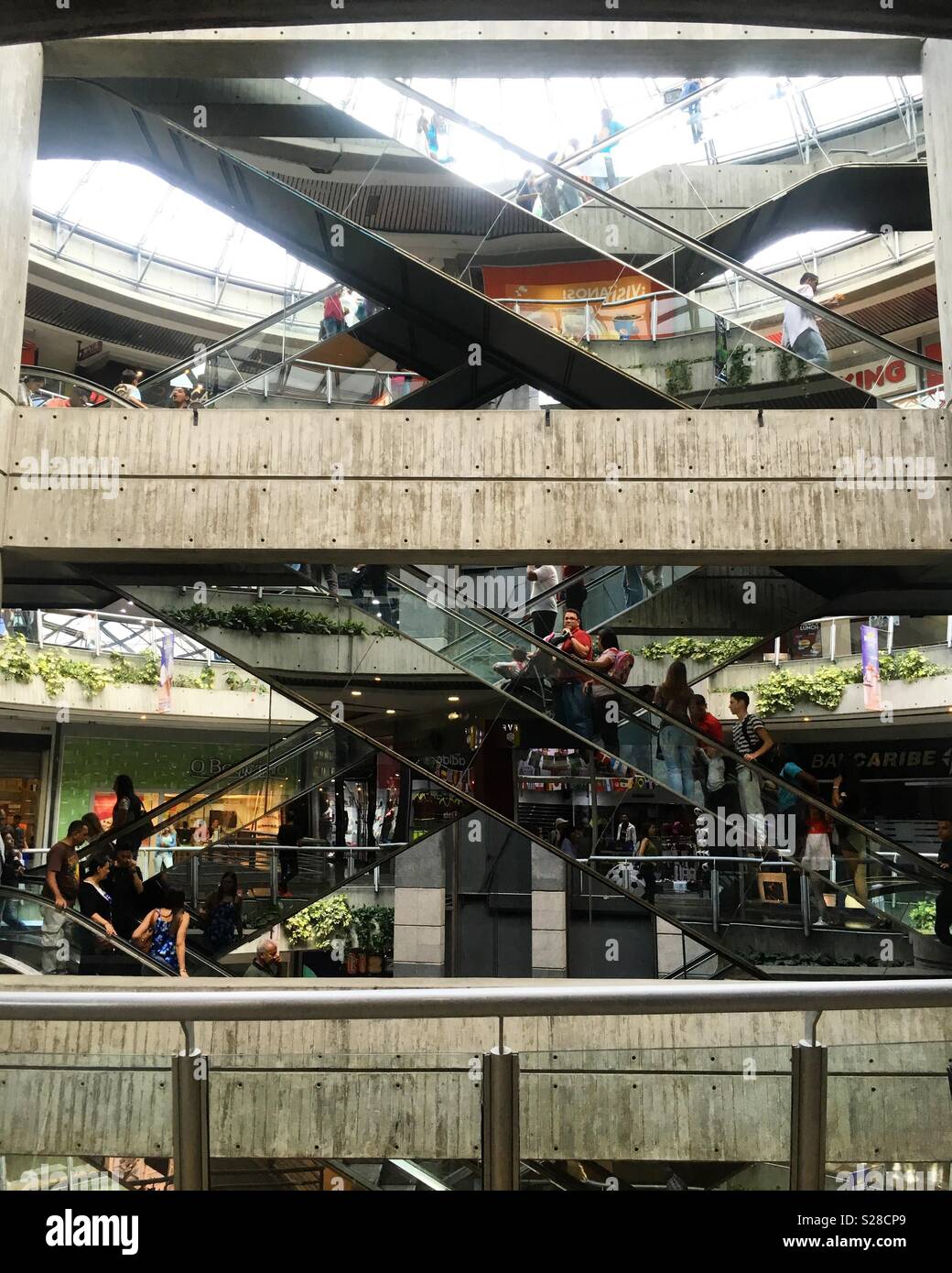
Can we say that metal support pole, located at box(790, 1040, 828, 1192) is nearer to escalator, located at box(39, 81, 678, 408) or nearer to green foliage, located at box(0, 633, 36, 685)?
escalator, located at box(39, 81, 678, 408)

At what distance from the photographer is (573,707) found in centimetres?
985

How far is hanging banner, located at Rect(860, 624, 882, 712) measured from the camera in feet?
69.0

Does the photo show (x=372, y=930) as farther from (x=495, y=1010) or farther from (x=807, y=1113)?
(x=495, y=1010)

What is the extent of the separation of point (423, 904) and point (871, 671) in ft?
33.4

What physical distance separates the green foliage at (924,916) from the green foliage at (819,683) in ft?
38.2

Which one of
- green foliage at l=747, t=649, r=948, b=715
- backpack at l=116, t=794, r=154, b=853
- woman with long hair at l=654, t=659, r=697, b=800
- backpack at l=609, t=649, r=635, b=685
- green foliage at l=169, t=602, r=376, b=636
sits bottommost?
backpack at l=116, t=794, r=154, b=853

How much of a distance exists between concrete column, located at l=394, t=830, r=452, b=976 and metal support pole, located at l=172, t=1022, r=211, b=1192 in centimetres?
1677

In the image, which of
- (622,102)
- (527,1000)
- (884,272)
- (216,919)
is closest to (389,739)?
(216,919)

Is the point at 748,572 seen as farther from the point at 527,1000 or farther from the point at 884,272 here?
the point at 884,272

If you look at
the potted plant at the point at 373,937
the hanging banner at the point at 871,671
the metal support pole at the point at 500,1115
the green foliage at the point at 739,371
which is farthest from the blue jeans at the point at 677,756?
the potted plant at the point at 373,937

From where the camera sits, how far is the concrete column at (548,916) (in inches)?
722

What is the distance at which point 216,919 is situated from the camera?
1171 centimetres

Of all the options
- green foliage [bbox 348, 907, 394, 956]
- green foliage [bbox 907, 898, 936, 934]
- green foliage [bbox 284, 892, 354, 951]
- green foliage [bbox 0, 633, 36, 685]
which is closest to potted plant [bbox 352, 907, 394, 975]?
green foliage [bbox 348, 907, 394, 956]

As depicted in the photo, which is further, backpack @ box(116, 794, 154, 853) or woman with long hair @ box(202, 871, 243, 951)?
backpack @ box(116, 794, 154, 853)
